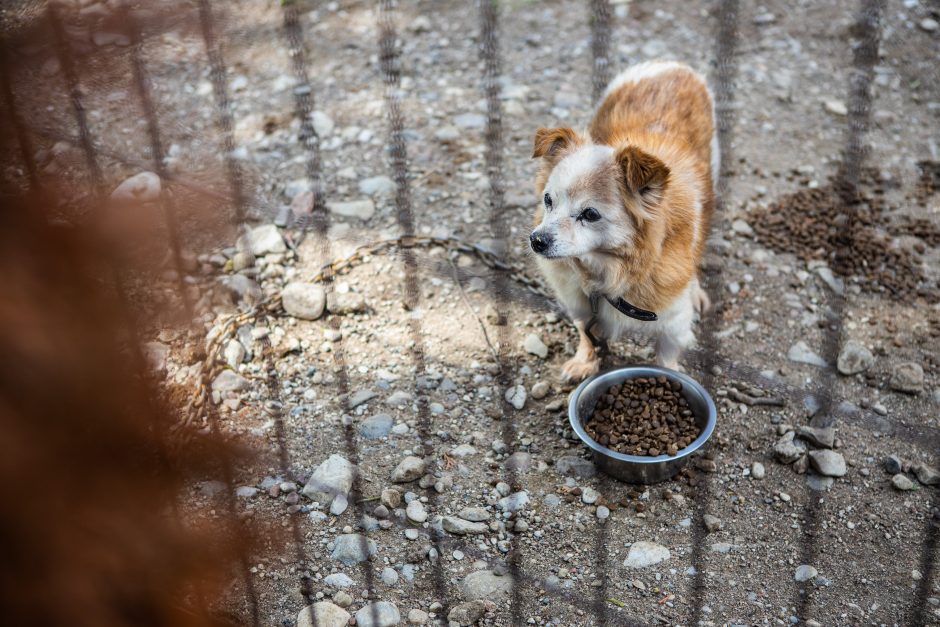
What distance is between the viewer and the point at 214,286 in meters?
3.14

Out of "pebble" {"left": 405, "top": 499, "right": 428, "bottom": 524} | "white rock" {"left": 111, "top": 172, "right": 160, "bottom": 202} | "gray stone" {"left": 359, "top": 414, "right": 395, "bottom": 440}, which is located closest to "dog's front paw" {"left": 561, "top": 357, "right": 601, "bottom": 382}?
"gray stone" {"left": 359, "top": 414, "right": 395, "bottom": 440}

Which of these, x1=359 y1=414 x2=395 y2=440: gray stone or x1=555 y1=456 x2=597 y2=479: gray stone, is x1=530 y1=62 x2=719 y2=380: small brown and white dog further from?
x1=359 y1=414 x2=395 y2=440: gray stone

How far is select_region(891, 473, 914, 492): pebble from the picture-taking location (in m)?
→ 2.52

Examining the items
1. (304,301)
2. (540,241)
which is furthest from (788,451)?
(304,301)

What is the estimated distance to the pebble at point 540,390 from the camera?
113 inches

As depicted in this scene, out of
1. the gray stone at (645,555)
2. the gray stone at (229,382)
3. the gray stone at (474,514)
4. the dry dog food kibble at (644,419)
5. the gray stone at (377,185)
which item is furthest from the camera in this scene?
the gray stone at (377,185)

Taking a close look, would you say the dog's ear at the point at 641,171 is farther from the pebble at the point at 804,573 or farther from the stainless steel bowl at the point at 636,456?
the pebble at the point at 804,573

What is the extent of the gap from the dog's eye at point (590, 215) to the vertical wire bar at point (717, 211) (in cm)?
84

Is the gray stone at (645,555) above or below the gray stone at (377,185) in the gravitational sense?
below

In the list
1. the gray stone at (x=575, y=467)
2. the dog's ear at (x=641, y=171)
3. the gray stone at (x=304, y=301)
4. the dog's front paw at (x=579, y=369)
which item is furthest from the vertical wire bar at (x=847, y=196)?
the gray stone at (x=304, y=301)

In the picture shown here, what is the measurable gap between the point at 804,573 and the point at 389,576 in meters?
1.19

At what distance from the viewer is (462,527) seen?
2389 millimetres

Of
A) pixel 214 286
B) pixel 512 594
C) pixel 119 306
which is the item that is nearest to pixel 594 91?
pixel 214 286

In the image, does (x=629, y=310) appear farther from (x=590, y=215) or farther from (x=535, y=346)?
(x=535, y=346)
